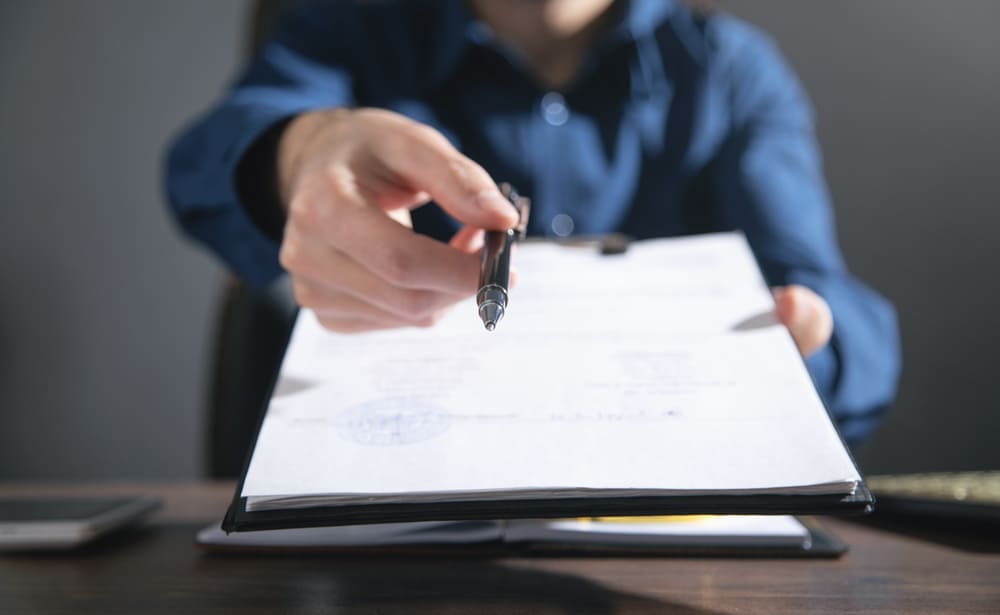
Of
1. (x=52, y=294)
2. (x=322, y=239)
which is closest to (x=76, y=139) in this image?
(x=52, y=294)

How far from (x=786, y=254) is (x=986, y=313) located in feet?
1.68

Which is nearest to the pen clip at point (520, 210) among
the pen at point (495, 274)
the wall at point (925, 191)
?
the pen at point (495, 274)

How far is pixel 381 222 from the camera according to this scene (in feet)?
1.00

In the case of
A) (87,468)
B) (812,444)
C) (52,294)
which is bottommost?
(87,468)

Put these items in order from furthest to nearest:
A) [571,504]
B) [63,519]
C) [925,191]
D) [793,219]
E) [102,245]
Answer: [102,245] < [925,191] < [793,219] < [63,519] < [571,504]

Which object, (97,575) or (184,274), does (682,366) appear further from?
(184,274)

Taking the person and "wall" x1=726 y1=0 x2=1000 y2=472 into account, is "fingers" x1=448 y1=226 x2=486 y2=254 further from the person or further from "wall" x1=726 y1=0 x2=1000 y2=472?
"wall" x1=726 y1=0 x2=1000 y2=472

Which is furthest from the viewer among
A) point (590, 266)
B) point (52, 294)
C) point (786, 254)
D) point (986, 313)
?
point (52, 294)

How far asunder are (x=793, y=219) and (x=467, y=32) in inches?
14.2

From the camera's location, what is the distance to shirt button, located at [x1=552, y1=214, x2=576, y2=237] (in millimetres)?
721

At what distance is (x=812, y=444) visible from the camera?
247 millimetres

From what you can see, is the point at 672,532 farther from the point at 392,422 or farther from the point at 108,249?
the point at 108,249

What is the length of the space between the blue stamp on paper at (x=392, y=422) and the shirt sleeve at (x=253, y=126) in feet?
0.67

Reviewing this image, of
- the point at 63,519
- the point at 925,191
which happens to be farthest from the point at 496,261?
the point at 925,191
